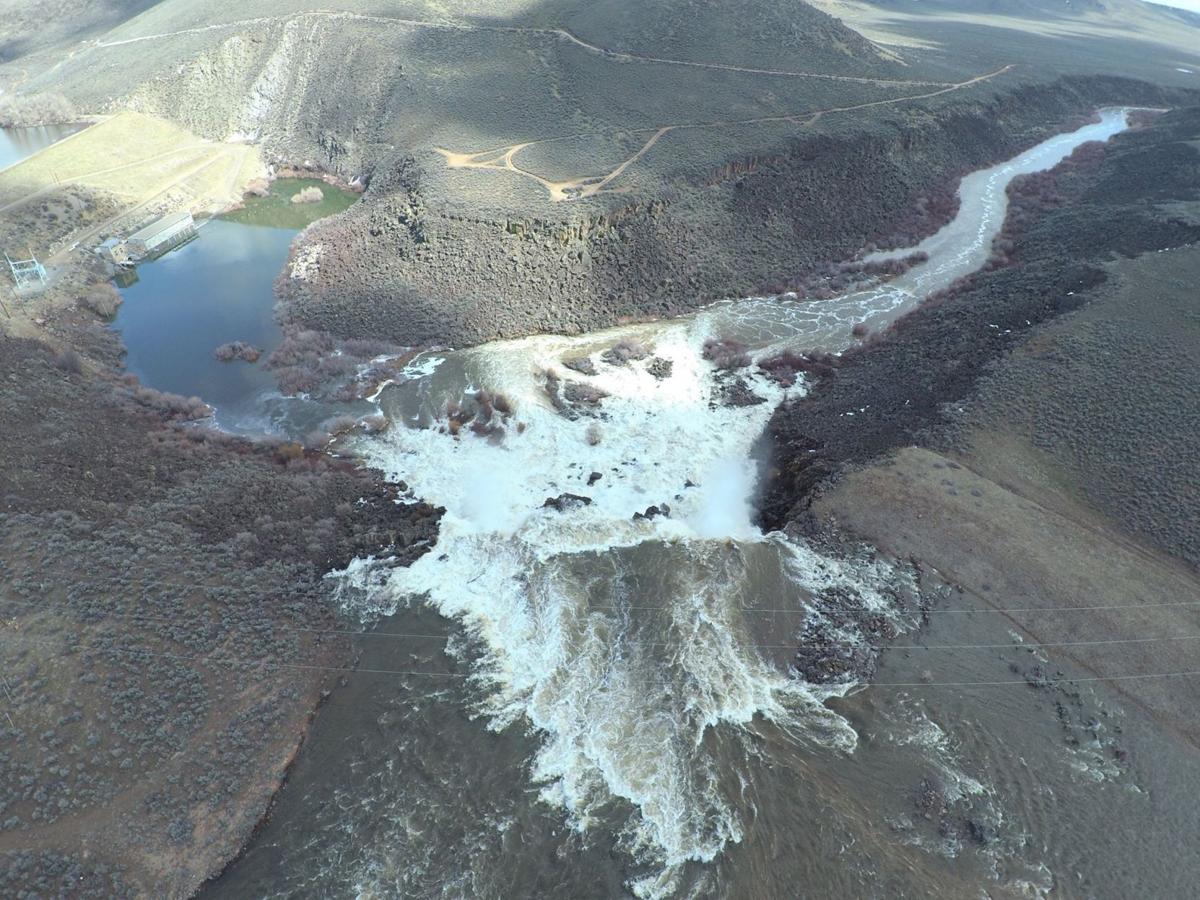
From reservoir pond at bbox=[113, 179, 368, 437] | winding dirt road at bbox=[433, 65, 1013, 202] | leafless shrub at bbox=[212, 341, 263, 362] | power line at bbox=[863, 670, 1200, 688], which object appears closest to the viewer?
power line at bbox=[863, 670, 1200, 688]

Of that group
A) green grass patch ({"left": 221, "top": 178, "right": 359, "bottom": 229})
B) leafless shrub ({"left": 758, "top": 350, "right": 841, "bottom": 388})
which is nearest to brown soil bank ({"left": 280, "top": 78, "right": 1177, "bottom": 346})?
green grass patch ({"left": 221, "top": 178, "right": 359, "bottom": 229})

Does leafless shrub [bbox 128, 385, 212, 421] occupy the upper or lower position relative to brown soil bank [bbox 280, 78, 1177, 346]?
lower

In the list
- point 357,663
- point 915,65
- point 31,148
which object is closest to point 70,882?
point 357,663

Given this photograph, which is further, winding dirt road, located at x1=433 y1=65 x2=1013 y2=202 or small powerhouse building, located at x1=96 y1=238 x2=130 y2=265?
winding dirt road, located at x1=433 y1=65 x2=1013 y2=202

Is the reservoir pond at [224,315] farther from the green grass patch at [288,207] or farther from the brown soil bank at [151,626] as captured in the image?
the brown soil bank at [151,626]

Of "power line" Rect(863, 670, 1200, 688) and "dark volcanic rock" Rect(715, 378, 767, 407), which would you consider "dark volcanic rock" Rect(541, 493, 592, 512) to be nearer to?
"dark volcanic rock" Rect(715, 378, 767, 407)

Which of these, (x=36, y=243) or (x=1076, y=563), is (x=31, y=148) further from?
(x=1076, y=563)

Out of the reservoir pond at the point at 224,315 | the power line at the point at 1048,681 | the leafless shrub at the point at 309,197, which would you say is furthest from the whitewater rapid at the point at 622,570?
the leafless shrub at the point at 309,197
